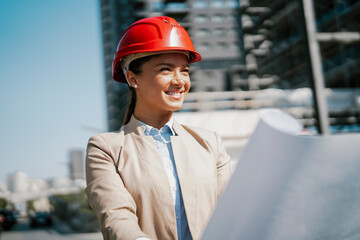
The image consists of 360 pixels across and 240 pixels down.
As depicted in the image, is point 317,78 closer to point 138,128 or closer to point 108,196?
point 138,128

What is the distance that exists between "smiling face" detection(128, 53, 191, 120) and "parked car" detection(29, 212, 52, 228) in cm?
2976

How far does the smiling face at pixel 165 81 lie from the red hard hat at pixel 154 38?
42mm

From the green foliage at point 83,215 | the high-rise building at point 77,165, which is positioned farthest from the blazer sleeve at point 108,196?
the high-rise building at point 77,165

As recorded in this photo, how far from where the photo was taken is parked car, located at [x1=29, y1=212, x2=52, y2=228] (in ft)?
93.7

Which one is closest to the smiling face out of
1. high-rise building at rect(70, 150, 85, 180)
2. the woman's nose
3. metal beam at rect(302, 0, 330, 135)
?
the woman's nose

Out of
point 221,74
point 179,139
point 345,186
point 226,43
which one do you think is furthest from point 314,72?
point 226,43

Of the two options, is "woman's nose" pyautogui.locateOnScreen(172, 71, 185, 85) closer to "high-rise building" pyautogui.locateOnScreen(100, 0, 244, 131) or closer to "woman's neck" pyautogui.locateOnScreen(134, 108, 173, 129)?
"woman's neck" pyautogui.locateOnScreen(134, 108, 173, 129)

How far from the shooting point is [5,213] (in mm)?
27375

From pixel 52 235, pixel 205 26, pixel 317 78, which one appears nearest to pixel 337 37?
pixel 317 78

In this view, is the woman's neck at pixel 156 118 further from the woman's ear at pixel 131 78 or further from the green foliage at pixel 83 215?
the green foliage at pixel 83 215

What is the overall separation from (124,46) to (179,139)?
12.7 inches

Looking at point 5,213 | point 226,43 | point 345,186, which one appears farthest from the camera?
point 226,43

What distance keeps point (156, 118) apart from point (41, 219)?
99.0 ft

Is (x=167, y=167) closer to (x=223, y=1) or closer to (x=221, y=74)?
(x=221, y=74)
